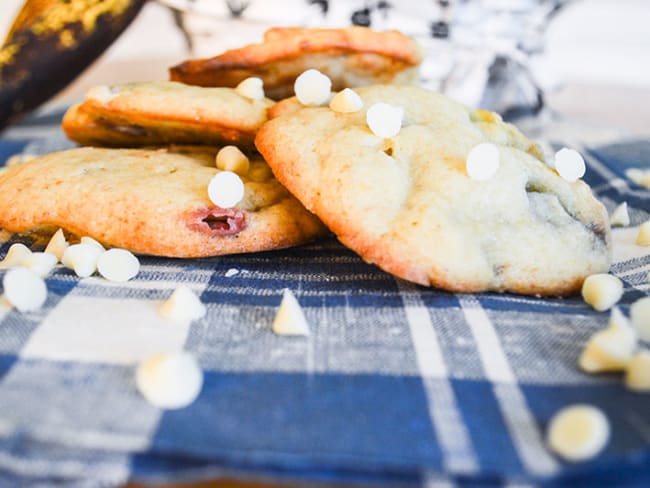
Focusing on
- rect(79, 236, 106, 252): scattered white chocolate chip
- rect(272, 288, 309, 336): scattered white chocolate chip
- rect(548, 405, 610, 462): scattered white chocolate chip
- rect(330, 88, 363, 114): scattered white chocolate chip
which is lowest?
rect(79, 236, 106, 252): scattered white chocolate chip

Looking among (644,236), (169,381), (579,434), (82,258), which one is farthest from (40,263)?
(644,236)

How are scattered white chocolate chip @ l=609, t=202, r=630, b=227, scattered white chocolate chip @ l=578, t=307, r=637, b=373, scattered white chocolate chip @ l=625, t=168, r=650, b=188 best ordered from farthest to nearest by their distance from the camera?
scattered white chocolate chip @ l=625, t=168, r=650, b=188, scattered white chocolate chip @ l=609, t=202, r=630, b=227, scattered white chocolate chip @ l=578, t=307, r=637, b=373

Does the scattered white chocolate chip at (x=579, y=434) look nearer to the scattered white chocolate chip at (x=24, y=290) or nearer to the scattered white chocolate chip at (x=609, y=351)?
the scattered white chocolate chip at (x=609, y=351)

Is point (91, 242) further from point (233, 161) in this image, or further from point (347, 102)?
point (347, 102)

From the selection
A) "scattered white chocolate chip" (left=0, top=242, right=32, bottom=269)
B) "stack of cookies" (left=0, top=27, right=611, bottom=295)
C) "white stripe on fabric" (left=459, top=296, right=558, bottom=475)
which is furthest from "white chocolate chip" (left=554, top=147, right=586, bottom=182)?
"scattered white chocolate chip" (left=0, top=242, right=32, bottom=269)

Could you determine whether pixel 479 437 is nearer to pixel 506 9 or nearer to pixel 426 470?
pixel 426 470

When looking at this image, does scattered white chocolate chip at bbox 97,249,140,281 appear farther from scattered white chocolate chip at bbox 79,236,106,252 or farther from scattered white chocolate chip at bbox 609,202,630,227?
scattered white chocolate chip at bbox 609,202,630,227
